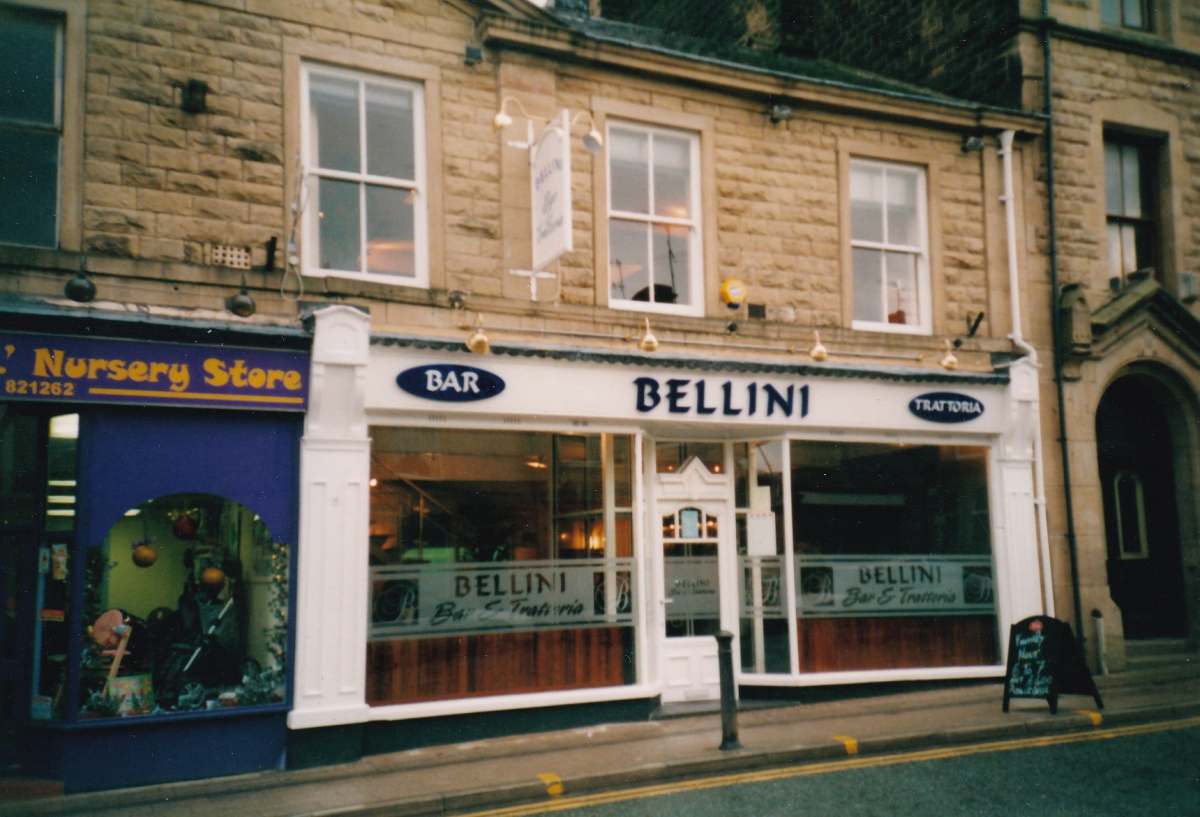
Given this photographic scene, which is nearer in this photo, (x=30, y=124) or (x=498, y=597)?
(x=30, y=124)

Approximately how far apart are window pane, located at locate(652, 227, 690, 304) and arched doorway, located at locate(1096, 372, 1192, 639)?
6620mm

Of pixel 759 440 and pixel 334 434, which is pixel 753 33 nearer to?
pixel 759 440

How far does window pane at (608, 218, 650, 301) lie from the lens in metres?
11.1

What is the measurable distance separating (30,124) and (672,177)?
6.51 metres

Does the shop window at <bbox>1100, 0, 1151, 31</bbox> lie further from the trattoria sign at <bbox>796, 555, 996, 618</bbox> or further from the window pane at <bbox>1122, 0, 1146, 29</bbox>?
the trattoria sign at <bbox>796, 555, 996, 618</bbox>

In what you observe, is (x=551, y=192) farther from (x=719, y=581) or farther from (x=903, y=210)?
(x=903, y=210)

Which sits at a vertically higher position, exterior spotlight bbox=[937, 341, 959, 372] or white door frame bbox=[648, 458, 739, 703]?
exterior spotlight bbox=[937, 341, 959, 372]

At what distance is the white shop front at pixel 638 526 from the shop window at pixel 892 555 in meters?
0.03

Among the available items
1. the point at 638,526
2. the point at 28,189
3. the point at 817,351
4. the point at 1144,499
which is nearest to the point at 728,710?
the point at 638,526

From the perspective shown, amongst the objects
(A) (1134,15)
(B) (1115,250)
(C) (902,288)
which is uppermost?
(A) (1134,15)

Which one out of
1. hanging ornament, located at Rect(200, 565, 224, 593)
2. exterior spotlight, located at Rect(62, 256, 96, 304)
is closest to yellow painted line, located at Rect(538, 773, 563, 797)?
hanging ornament, located at Rect(200, 565, 224, 593)

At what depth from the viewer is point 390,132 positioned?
10188 mm

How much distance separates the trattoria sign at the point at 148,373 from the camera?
26.7 ft

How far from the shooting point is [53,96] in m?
8.92
